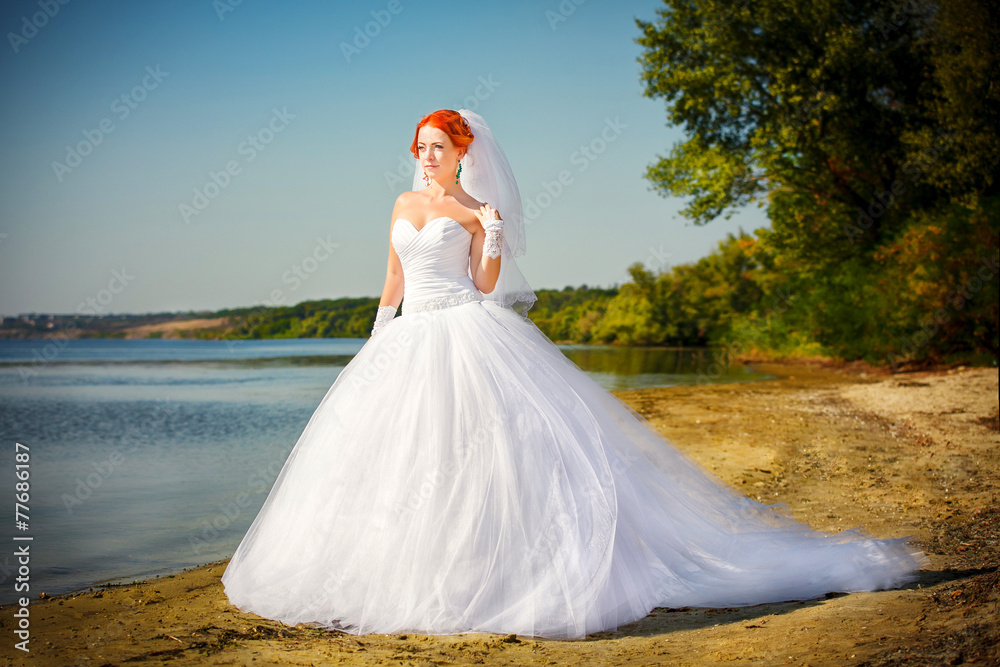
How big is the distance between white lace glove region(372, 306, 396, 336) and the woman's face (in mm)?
874

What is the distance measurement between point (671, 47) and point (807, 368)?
41.4 feet

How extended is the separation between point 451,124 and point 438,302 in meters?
1.16

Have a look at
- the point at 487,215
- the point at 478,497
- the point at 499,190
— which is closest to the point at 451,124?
the point at 499,190

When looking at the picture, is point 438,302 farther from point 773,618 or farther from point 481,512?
point 773,618

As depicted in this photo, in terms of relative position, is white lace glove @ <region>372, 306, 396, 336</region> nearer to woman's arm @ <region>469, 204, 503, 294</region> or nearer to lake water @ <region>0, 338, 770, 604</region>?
woman's arm @ <region>469, 204, 503, 294</region>

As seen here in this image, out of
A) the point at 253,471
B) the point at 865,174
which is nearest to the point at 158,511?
the point at 253,471

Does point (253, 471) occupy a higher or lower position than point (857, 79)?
lower

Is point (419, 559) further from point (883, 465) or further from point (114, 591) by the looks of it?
point (883, 465)

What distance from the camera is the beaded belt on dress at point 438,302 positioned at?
4016 mm

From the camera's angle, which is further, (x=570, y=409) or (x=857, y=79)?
(x=857, y=79)

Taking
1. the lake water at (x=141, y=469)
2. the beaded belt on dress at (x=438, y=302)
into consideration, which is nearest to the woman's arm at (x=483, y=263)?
the beaded belt on dress at (x=438, y=302)

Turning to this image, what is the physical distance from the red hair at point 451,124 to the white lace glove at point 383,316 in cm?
112

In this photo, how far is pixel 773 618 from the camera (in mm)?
3227

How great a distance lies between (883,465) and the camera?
282 inches
